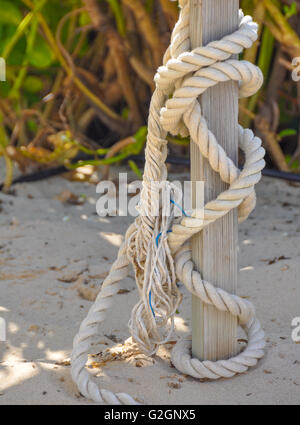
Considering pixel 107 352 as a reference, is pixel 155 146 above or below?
above

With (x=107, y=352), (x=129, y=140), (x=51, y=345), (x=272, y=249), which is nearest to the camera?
(x=107, y=352)

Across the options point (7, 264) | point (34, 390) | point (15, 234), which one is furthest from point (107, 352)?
point (15, 234)

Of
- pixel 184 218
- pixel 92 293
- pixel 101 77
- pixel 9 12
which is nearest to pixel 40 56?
pixel 9 12

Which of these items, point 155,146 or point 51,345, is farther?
point 51,345

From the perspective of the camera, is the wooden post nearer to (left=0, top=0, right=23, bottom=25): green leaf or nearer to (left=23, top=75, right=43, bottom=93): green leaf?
(left=0, top=0, right=23, bottom=25): green leaf

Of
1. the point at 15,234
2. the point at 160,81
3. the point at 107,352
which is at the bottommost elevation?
the point at 15,234

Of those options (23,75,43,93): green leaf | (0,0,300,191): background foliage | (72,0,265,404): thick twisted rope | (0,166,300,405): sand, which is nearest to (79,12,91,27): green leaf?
(0,0,300,191): background foliage

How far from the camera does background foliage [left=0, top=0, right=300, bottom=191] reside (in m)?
3.00

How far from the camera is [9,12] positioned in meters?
3.17

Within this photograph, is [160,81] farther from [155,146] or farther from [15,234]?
[15,234]

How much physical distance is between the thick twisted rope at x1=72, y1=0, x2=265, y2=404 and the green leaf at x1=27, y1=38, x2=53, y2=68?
1.96 meters
